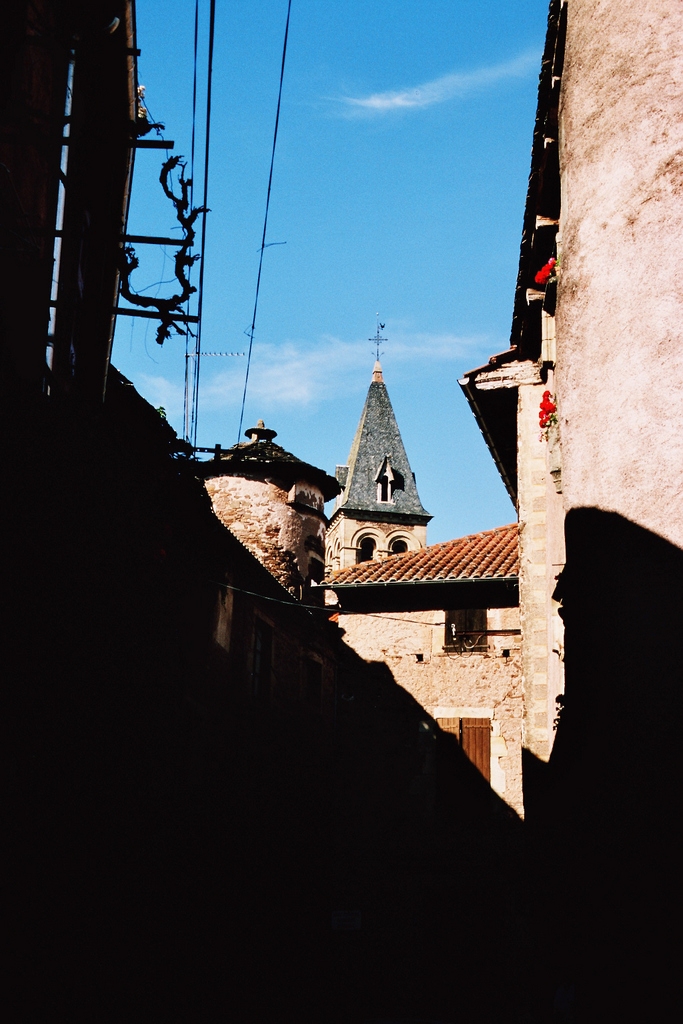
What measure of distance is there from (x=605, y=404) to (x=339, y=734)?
16253 millimetres

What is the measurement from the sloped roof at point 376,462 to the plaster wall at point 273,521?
3274 centimetres

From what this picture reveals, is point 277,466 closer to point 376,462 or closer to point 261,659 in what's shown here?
point 261,659

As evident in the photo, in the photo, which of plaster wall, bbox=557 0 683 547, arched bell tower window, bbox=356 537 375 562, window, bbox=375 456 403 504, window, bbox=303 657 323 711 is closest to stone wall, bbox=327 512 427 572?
arched bell tower window, bbox=356 537 375 562

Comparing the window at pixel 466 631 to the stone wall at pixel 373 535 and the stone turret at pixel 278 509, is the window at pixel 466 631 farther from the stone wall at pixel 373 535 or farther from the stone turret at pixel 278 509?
the stone wall at pixel 373 535

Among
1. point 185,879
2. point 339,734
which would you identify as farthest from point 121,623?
point 339,734

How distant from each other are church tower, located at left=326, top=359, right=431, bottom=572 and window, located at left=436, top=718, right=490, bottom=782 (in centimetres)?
4024

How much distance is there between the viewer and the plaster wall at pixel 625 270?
18.0ft

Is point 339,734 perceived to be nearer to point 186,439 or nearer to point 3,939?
point 186,439

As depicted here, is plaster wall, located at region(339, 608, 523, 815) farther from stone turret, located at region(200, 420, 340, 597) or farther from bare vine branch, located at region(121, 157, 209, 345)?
bare vine branch, located at region(121, 157, 209, 345)

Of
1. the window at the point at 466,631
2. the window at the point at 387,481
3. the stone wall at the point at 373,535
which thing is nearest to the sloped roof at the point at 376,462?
the window at the point at 387,481

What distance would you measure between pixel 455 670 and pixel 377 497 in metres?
42.0

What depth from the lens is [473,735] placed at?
20219 mm

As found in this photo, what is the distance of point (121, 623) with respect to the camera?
12.0m

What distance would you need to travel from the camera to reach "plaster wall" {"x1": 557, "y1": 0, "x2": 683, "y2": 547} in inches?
216
